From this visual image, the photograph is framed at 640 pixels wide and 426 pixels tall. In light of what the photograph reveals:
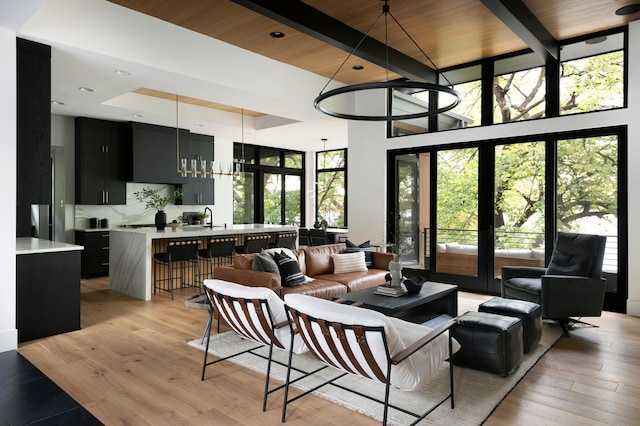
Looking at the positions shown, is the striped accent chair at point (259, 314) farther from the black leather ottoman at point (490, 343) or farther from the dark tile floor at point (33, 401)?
the black leather ottoman at point (490, 343)

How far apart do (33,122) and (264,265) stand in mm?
2597

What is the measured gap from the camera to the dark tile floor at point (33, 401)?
2.61 metres

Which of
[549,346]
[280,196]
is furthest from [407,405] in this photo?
[280,196]

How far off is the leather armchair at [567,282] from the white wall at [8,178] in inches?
199

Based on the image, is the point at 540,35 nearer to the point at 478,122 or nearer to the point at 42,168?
the point at 478,122

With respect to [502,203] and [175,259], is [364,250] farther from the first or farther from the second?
[175,259]

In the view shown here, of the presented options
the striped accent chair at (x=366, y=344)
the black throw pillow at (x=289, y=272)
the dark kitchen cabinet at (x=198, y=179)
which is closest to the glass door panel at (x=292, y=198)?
the dark kitchen cabinet at (x=198, y=179)

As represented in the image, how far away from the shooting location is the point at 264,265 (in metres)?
4.46

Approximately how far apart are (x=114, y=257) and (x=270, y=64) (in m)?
3.69

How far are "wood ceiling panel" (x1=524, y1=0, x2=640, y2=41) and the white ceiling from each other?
3300 millimetres

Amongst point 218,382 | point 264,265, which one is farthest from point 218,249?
point 218,382

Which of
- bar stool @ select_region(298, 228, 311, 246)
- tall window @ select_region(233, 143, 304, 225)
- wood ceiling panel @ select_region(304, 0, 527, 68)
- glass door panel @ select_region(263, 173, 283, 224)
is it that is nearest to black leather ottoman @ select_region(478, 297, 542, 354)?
wood ceiling panel @ select_region(304, 0, 527, 68)

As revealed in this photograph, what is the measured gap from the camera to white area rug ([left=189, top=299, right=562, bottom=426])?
8.70 ft

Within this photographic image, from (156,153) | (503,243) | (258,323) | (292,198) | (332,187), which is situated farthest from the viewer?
(292,198)
